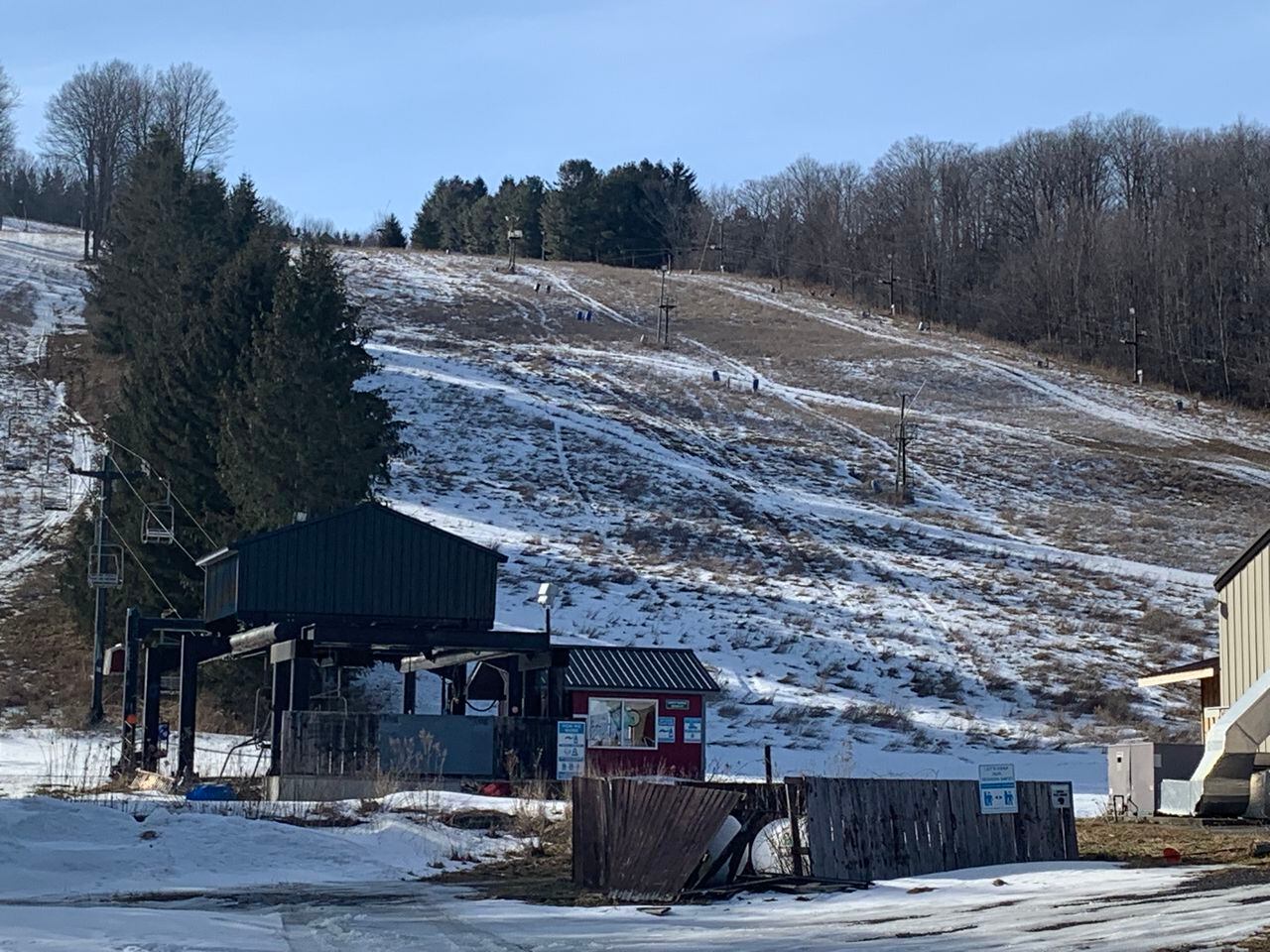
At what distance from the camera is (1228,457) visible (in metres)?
72.8

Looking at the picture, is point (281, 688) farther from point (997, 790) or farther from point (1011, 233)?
point (1011, 233)

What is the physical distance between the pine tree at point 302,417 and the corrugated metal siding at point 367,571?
27.7ft

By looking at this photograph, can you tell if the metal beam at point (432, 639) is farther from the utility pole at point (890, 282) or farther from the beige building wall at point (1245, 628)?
the utility pole at point (890, 282)

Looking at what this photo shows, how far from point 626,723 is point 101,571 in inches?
558

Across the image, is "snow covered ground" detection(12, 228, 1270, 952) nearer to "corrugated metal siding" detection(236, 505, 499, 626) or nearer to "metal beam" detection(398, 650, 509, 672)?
"corrugated metal siding" detection(236, 505, 499, 626)

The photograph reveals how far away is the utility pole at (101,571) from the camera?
38344mm

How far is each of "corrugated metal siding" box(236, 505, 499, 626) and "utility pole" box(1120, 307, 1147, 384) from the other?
68.3 m

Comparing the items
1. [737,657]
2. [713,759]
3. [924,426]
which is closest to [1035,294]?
[924,426]

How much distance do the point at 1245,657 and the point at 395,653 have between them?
635 inches

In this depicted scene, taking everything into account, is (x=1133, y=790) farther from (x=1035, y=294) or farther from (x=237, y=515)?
(x=1035, y=294)

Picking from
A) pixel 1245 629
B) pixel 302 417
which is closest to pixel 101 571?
pixel 302 417

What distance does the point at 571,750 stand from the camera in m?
26.3

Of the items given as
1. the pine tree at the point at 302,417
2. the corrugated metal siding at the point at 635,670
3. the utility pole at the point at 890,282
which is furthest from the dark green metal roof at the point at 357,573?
the utility pole at the point at 890,282

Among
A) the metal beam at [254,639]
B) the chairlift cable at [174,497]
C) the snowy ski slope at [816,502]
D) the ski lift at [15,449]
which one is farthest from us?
the ski lift at [15,449]
